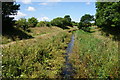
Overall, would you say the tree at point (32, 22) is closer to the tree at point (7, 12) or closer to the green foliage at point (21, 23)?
the green foliage at point (21, 23)

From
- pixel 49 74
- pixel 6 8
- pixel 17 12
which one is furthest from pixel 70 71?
pixel 17 12

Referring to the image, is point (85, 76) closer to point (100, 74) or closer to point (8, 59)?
point (100, 74)

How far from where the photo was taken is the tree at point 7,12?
52.6 ft

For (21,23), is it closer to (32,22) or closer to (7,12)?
(7,12)

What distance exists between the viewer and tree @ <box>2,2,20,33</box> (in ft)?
52.6

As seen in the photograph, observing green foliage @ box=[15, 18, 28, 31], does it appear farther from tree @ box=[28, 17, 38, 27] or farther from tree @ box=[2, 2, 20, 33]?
tree @ box=[28, 17, 38, 27]

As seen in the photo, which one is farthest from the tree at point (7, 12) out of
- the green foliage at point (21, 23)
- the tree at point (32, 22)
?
the tree at point (32, 22)

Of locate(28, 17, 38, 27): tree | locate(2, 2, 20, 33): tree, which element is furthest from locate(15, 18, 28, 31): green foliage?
locate(28, 17, 38, 27): tree

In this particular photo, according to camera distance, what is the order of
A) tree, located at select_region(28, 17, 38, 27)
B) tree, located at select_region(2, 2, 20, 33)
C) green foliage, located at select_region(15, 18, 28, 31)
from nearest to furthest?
tree, located at select_region(2, 2, 20, 33)
green foliage, located at select_region(15, 18, 28, 31)
tree, located at select_region(28, 17, 38, 27)

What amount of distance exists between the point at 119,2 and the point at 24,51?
1319 centimetres

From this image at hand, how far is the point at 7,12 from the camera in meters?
16.7

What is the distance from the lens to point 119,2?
53.2 feet

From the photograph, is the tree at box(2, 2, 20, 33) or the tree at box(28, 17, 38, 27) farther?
the tree at box(28, 17, 38, 27)

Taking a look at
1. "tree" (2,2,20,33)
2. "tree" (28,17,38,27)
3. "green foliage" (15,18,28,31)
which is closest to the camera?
"tree" (2,2,20,33)
